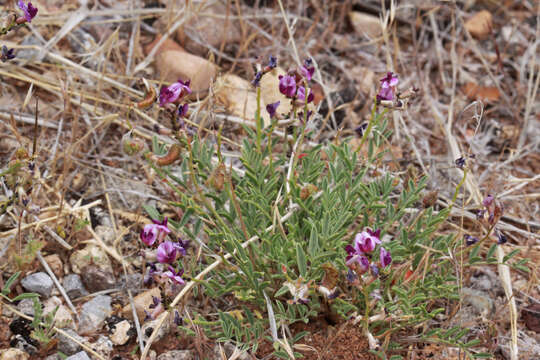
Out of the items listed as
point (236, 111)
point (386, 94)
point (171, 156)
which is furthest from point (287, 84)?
point (236, 111)

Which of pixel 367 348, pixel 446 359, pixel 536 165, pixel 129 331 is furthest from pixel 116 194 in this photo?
pixel 536 165

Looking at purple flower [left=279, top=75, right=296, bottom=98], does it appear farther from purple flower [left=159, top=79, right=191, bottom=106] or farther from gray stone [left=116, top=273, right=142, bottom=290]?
gray stone [left=116, top=273, right=142, bottom=290]

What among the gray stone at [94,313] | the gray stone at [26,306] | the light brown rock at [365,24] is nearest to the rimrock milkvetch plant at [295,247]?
the gray stone at [94,313]

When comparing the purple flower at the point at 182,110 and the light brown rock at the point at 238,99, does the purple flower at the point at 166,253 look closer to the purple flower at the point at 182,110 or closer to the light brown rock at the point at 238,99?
the purple flower at the point at 182,110

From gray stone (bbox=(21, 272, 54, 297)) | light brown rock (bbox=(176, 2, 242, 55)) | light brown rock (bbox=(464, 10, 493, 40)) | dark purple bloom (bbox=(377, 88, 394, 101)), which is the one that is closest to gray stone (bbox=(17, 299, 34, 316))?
gray stone (bbox=(21, 272, 54, 297))

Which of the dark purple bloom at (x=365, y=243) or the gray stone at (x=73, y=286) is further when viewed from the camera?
the gray stone at (x=73, y=286)

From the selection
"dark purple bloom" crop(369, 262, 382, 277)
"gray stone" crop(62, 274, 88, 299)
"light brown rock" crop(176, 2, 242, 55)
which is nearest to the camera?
"dark purple bloom" crop(369, 262, 382, 277)
